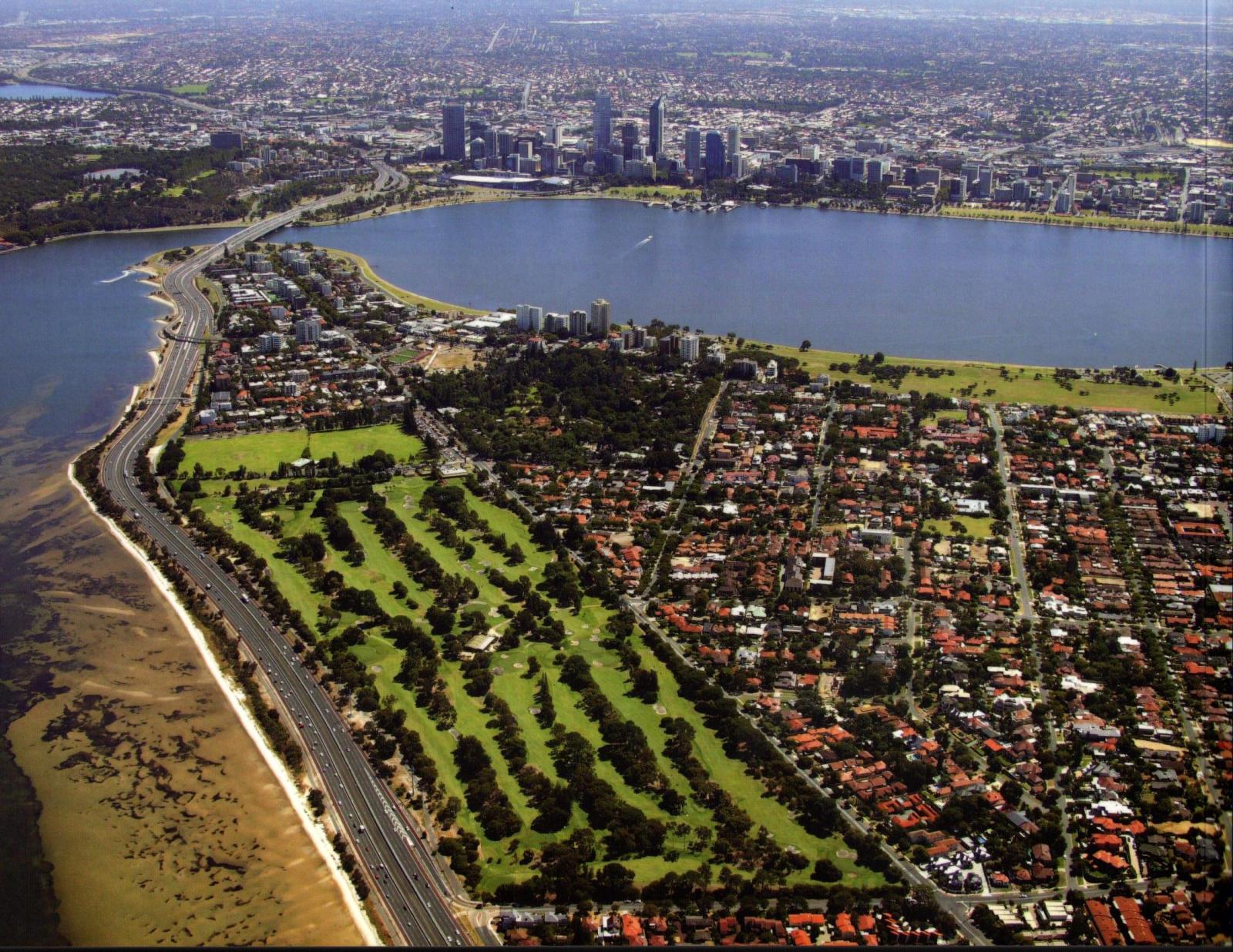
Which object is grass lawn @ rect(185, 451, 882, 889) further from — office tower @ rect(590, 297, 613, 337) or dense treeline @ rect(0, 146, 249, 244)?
dense treeline @ rect(0, 146, 249, 244)

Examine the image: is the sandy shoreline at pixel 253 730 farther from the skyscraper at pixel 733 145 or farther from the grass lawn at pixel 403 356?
the skyscraper at pixel 733 145

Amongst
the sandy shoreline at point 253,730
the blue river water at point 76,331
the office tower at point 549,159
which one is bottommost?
the blue river water at point 76,331

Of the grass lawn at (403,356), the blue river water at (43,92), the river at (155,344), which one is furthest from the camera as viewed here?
the blue river water at (43,92)

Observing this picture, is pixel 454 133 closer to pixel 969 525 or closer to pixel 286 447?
pixel 286 447

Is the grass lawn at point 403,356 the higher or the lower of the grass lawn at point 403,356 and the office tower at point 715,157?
the lower

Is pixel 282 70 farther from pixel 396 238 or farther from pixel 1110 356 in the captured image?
pixel 1110 356

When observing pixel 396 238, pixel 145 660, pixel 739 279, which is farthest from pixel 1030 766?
pixel 396 238

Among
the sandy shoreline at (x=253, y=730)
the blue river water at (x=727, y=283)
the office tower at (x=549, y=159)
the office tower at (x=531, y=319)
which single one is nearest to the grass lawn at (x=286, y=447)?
the sandy shoreline at (x=253, y=730)
